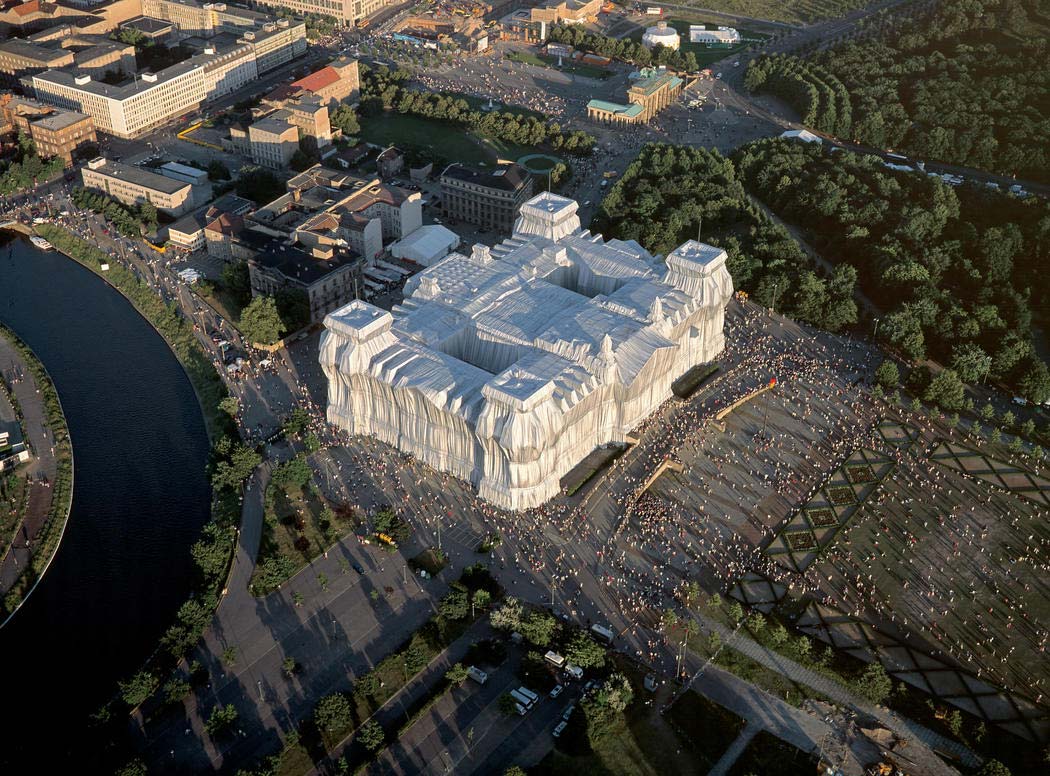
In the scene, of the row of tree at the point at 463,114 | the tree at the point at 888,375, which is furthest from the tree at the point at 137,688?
the row of tree at the point at 463,114

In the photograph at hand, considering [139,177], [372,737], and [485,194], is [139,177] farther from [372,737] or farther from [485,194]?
[372,737]

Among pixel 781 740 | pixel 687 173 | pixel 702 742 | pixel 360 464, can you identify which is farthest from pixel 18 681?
pixel 687 173

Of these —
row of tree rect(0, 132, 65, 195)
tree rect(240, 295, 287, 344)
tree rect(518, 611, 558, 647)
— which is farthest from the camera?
row of tree rect(0, 132, 65, 195)

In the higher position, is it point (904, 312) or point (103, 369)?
point (904, 312)

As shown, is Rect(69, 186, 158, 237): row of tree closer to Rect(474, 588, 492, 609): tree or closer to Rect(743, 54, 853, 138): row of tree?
Rect(474, 588, 492, 609): tree

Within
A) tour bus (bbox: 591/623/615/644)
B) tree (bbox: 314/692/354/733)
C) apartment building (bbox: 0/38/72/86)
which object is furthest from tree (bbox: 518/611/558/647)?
apartment building (bbox: 0/38/72/86)

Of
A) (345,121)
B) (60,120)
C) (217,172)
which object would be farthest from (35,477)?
(345,121)

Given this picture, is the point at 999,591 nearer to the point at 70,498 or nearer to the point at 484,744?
the point at 484,744
